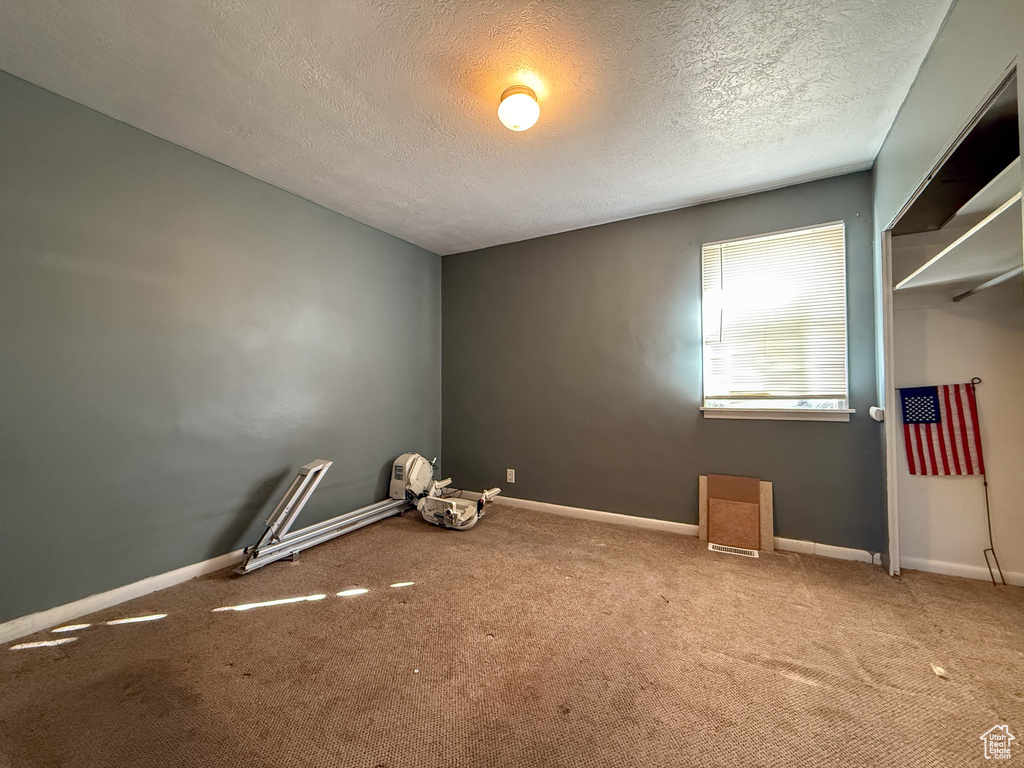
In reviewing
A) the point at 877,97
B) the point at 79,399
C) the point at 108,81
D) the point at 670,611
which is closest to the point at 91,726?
the point at 79,399

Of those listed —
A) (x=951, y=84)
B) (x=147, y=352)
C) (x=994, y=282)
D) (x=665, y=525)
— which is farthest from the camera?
(x=665, y=525)

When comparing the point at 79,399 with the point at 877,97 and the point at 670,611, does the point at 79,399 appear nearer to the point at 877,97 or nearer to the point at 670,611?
the point at 670,611

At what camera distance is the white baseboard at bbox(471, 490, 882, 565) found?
2.62 metres

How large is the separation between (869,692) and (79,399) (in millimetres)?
3795

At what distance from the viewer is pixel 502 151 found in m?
2.39

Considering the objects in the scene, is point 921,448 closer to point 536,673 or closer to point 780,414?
point 780,414

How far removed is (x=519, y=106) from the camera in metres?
1.82

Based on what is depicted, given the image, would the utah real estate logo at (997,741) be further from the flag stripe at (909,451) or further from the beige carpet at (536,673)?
the flag stripe at (909,451)

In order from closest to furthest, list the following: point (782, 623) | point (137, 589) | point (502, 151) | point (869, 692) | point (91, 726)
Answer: point (91, 726), point (869, 692), point (782, 623), point (137, 589), point (502, 151)

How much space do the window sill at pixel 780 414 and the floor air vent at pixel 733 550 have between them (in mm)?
951

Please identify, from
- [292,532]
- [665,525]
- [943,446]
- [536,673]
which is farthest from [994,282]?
[292,532]

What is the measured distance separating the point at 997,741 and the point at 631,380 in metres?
2.46

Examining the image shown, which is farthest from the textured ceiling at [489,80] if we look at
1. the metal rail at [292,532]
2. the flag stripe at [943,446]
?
the metal rail at [292,532]

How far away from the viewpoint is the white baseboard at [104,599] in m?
1.82
